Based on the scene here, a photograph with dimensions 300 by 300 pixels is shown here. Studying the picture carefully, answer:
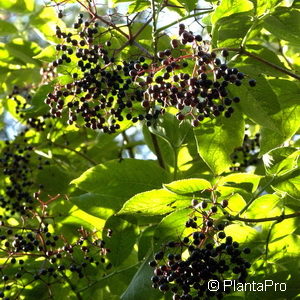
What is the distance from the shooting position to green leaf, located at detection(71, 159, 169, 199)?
6.36ft

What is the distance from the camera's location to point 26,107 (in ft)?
10.2

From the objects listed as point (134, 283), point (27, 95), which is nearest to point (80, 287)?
point (134, 283)

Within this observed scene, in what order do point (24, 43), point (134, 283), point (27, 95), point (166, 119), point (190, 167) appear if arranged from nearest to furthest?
point (134, 283) → point (166, 119) → point (190, 167) → point (24, 43) → point (27, 95)

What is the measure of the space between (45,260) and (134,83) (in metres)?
0.71

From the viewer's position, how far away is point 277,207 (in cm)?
190

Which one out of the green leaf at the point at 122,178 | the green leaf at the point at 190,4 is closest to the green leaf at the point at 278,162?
the green leaf at the point at 122,178

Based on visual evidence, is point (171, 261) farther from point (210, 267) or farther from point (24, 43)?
point (24, 43)

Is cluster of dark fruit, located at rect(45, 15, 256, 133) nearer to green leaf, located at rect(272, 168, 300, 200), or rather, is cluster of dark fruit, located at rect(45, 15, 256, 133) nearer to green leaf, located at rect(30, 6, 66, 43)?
green leaf, located at rect(272, 168, 300, 200)

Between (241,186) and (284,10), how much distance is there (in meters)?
0.52

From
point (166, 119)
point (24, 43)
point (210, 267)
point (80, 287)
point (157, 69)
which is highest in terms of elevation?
point (24, 43)

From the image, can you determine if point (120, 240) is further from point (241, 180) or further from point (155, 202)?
point (241, 180)

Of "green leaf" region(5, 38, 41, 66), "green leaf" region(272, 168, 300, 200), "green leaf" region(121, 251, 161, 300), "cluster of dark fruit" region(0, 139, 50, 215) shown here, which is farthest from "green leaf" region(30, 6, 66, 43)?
"green leaf" region(272, 168, 300, 200)

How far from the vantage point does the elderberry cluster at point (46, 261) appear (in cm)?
209

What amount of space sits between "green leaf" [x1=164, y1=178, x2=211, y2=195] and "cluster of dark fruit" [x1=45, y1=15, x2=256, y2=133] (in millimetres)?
201
